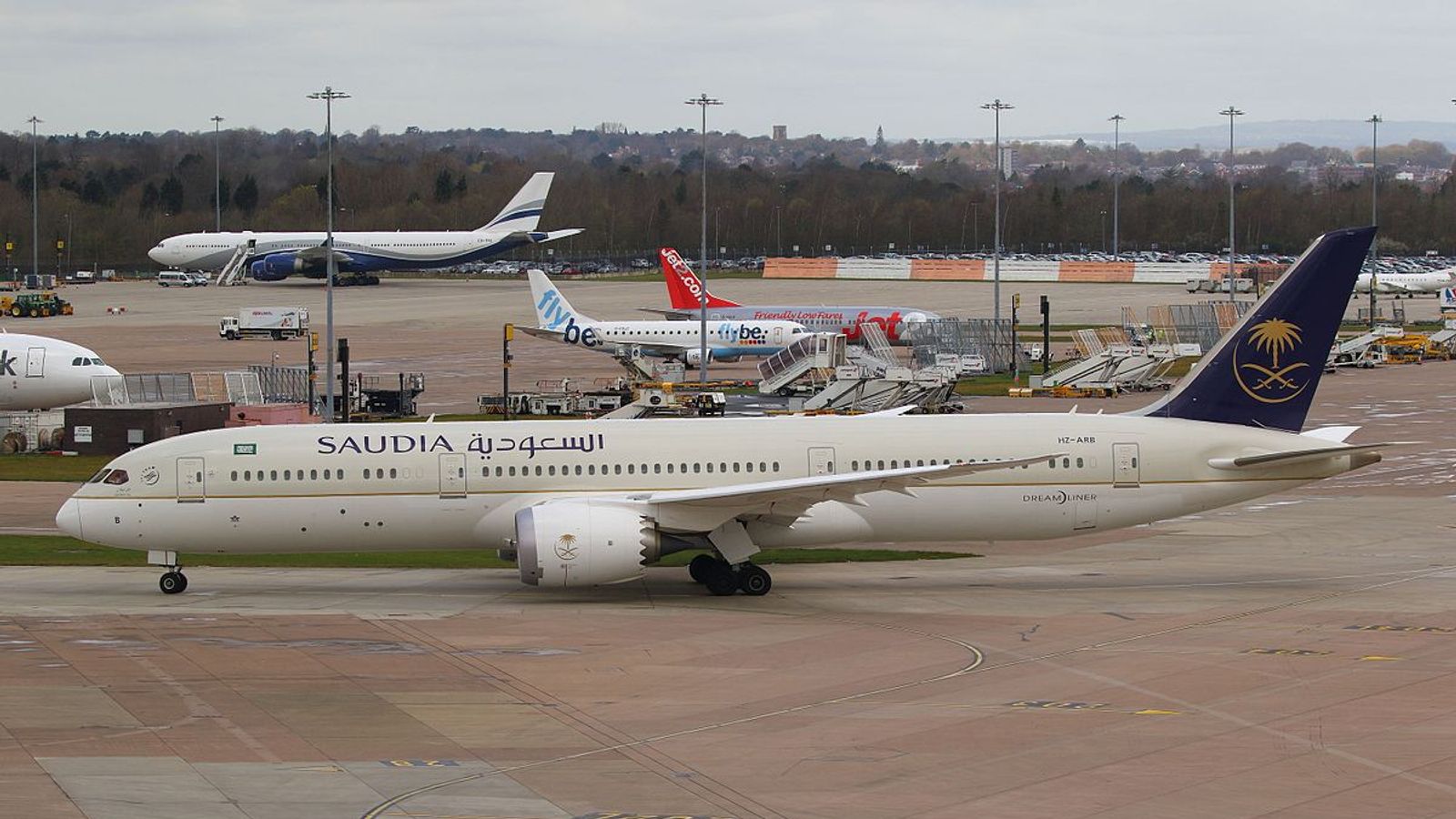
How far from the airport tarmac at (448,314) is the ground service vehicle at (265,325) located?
3.87ft

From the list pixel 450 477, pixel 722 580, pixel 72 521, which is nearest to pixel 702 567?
pixel 722 580

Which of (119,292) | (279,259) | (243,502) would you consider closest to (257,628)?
(243,502)

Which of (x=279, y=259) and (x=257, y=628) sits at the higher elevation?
(x=279, y=259)

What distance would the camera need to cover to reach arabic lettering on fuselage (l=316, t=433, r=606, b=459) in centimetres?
3584

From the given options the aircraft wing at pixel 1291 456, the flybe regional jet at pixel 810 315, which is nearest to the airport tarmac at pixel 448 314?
the flybe regional jet at pixel 810 315

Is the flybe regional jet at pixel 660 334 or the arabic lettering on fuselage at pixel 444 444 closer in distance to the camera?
the arabic lettering on fuselage at pixel 444 444

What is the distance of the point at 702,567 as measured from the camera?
3622 centimetres

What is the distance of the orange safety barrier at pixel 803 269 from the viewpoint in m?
187

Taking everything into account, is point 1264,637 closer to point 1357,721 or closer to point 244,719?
point 1357,721

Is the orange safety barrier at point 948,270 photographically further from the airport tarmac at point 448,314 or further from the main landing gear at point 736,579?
the main landing gear at point 736,579

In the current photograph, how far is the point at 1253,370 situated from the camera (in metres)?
37.3

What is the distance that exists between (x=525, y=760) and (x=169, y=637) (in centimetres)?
1093

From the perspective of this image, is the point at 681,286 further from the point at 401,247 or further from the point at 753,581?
the point at 753,581

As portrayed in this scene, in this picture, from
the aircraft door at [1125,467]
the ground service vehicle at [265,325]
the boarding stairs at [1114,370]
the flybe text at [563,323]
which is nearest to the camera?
the aircraft door at [1125,467]
